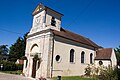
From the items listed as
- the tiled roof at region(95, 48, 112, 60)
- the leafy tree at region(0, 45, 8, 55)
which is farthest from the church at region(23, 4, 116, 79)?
the leafy tree at region(0, 45, 8, 55)

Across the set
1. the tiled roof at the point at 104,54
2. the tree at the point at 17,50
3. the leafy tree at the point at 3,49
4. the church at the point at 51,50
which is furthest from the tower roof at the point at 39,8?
the leafy tree at the point at 3,49

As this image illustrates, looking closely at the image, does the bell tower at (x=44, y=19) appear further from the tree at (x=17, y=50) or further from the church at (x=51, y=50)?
the tree at (x=17, y=50)

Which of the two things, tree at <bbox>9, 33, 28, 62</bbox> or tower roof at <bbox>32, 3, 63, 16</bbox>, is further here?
tree at <bbox>9, 33, 28, 62</bbox>

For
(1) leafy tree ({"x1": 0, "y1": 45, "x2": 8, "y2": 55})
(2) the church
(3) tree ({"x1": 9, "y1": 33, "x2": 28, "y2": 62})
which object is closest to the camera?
(2) the church

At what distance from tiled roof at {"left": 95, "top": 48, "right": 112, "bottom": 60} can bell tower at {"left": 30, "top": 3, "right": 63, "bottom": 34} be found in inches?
466

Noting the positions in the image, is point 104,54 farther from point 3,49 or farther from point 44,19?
point 3,49

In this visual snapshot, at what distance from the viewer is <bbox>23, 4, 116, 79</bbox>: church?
19.3 metres

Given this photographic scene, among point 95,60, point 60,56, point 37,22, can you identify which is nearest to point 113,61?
point 95,60

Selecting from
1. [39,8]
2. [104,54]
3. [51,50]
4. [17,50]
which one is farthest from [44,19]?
[17,50]

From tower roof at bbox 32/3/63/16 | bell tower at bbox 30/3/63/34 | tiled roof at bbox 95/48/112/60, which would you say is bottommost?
tiled roof at bbox 95/48/112/60

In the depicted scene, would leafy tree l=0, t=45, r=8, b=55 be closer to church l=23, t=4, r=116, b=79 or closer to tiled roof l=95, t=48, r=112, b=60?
church l=23, t=4, r=116, b=79

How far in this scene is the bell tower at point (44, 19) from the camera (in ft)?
70.0

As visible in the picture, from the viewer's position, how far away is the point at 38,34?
70.9 ft

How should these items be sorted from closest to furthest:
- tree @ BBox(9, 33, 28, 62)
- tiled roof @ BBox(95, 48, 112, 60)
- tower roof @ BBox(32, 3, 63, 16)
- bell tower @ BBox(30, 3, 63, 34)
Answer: bell tower @ BBox(30, 3, 63, 34) → tower roof @ BBox(32, 3, 63, 16) → tiled roof @ BBox(95, 48, 112, 60) → tree @ BBox(9, 33, 28, 62)
